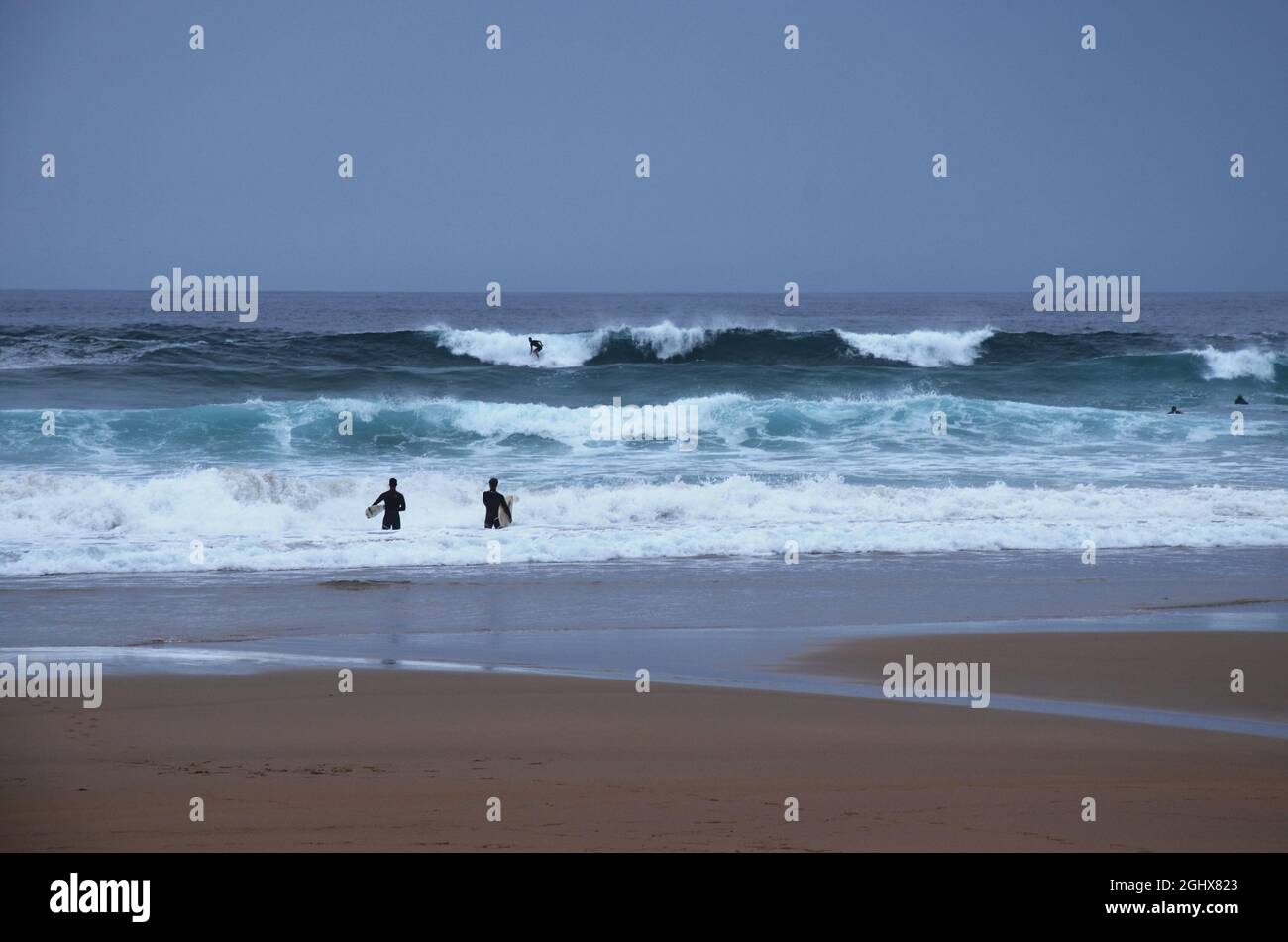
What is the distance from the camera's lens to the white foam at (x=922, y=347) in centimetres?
3634

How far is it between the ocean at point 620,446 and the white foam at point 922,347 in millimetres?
104

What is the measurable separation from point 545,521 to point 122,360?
1890 cm

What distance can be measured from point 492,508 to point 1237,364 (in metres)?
26.0

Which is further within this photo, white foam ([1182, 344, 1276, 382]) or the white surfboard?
white foam ([1182, 344, 1276, 382])

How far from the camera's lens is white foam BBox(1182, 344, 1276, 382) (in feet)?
110

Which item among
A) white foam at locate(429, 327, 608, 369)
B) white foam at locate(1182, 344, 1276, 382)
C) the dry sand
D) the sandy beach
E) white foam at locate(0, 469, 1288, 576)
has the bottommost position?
the sandy beach

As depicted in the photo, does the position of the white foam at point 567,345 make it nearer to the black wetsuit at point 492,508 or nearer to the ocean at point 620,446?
the ocean at point 620,446

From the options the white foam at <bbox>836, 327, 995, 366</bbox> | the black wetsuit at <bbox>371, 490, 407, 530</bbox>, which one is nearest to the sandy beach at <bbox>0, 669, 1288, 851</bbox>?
the black wetsuit at <bbox>371, 490, 407, 530</bbox>

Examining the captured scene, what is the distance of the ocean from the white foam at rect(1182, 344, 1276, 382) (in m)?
0.10

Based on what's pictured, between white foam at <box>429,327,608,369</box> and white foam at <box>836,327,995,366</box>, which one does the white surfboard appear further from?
white foam at <box>836,327,995,366</box>

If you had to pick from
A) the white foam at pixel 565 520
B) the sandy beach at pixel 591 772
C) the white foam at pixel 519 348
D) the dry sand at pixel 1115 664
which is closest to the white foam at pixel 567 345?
the white foam at pixel 519 348

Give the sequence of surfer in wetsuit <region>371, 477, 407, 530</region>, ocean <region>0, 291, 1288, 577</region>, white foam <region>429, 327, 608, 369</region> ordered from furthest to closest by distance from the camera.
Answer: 1. white foam <region>429, 327, 608, 369</region>
2. surfer in wetsuit <region>371, 477, 407, 530</region>
3. ocean <region>0, 291, 1288, 577</region>

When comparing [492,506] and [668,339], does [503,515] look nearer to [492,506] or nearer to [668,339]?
[492,506]
